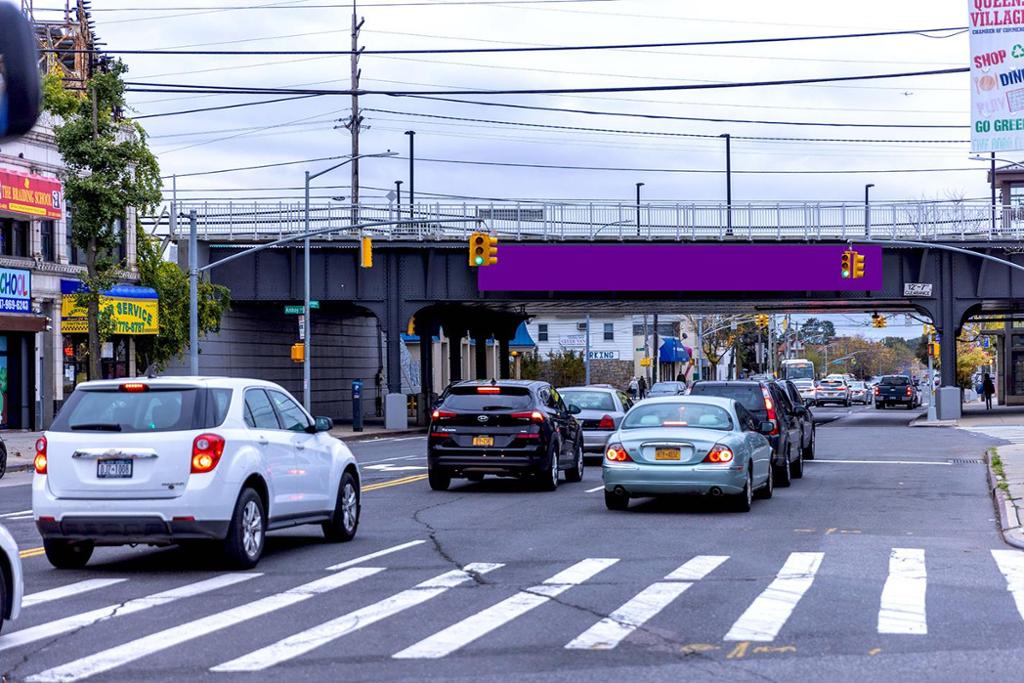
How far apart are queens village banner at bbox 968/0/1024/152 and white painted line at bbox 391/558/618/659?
456 inches

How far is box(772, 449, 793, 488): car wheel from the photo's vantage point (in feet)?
80.0

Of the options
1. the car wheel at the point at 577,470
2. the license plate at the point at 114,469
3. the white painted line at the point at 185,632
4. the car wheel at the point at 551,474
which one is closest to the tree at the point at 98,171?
the car wheel at the point at 577,470

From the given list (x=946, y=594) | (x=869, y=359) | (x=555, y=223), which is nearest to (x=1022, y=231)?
(x=555, y=223)

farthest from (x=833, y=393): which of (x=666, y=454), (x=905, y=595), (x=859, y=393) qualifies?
(x=905, y=595)

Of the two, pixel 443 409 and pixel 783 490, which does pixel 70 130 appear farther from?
pixel 783 490

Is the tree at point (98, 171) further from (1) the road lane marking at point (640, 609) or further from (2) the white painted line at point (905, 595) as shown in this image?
(2) the white painted line at point (905, 595)

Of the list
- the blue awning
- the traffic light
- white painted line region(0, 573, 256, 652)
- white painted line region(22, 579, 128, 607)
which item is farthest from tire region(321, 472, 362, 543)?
the blue awning

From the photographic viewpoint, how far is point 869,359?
198625 millimetres

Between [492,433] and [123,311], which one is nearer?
[492,433]

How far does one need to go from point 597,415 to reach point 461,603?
18.9 meters

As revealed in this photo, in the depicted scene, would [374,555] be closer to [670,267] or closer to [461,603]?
[461,603]

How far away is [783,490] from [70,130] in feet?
67.4

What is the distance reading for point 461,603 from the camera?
11250 millimetres

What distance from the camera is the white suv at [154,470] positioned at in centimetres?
1277
